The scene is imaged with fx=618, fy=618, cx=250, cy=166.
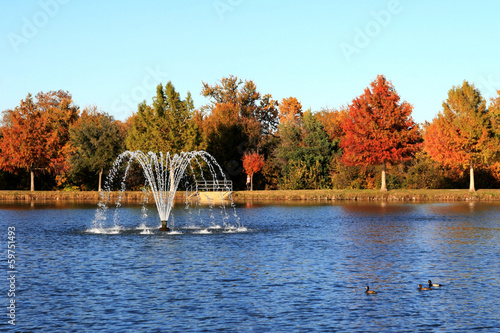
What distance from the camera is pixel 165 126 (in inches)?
3199

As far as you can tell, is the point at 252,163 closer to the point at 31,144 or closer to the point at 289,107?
the point at 31,144

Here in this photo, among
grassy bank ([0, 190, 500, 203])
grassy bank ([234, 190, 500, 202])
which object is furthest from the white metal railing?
grassy bank ([234, 190, 500, 202])

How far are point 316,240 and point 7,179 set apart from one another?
69200 millimetres

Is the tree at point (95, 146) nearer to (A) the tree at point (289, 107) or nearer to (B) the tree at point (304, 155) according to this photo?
(B) the tree at point (304, 155)

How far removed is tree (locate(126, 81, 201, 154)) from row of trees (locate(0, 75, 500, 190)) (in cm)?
14

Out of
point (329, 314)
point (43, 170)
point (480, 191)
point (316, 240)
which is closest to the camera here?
point (329, 314)

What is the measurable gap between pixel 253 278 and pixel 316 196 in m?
53.5

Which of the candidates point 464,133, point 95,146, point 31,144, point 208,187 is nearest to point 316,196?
point 208,187

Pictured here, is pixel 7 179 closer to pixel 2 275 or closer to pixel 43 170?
pixel 43 170

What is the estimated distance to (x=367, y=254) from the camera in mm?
27594

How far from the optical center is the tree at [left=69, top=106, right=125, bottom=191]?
83375mm

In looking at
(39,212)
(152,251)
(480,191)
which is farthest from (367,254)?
(480,191)

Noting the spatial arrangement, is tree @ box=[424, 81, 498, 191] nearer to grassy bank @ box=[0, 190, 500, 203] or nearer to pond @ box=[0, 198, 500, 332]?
grassy bank @ box=[0, 190, 500, 203]

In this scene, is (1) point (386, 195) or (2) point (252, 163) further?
(2) point (252, 163)
